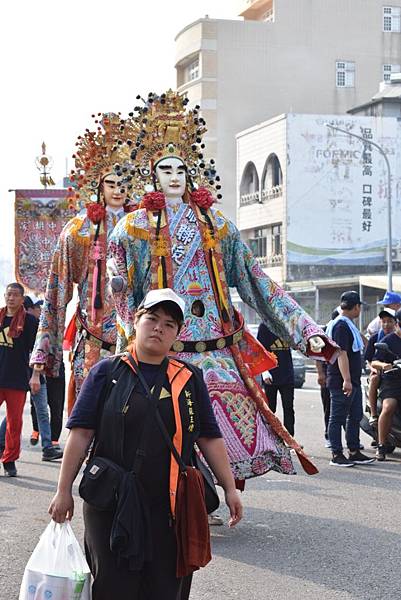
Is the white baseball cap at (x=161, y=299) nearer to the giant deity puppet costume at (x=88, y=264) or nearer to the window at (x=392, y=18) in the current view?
the giant deity puppet costume at (x=88, y=264)

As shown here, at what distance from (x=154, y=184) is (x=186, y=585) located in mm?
4157

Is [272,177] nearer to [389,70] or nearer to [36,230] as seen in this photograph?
[389,70]

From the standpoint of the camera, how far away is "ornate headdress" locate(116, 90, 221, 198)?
343 inches

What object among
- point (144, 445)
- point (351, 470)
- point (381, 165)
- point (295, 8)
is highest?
point (295, 8)

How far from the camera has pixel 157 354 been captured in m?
4.88

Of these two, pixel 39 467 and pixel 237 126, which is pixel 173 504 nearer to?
pixel 39 467

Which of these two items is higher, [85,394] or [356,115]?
[356,115]

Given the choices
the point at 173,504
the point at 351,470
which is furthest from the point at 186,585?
the point at 351,470

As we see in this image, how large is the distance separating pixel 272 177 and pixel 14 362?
50.7 m

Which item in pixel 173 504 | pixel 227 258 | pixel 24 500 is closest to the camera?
pixel 173 504

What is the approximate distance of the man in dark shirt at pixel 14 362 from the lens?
10984 mm

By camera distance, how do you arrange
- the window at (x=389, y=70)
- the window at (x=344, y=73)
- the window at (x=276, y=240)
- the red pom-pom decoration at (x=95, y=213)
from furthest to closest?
the window at (x=389, y=70)
the window at (x=344, y=73)
the window at (x=276, y=240)
the red pom-pom decoration at (x=95, y=213)

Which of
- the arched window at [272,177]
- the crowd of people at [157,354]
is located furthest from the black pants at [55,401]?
the arched window at [272,177]

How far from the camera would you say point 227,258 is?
327 inches
